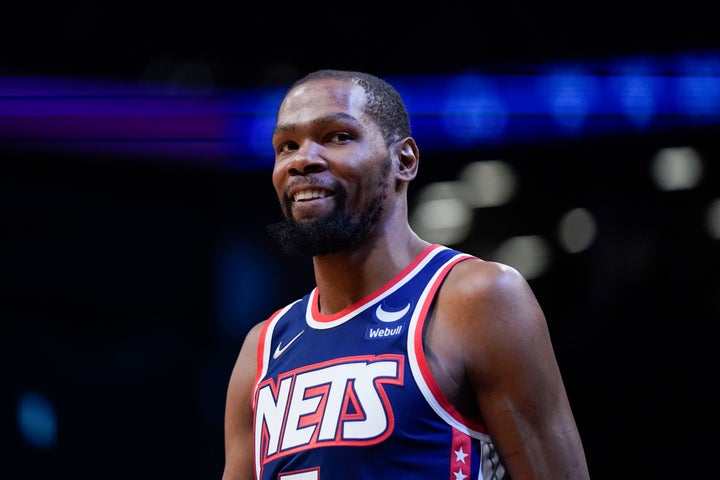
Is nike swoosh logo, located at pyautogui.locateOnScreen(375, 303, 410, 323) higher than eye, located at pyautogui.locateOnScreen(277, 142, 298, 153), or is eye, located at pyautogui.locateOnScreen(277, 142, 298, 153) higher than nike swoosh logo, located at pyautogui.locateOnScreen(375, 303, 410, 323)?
eye, located at pyautogui.locateOnScreen(277, 142, 298, 153)

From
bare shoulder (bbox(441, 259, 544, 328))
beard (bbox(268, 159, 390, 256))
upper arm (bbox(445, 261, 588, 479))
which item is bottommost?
upper arm (bbox(445, 261, 588, 479))

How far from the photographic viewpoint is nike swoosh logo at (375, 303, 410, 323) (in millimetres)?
1886

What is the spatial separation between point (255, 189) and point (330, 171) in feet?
10.4

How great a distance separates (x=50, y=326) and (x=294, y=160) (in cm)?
344

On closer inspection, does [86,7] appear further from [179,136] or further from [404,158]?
[404,158]

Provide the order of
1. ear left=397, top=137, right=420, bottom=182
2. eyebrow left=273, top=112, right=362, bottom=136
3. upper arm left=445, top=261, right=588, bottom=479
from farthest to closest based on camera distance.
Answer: ear left=397, top=137, right=420, bottom=182 → eyebrow left=273, top=112, right=362, bottom=136 → upper arm left=445, top=261, right=588, bottom=479

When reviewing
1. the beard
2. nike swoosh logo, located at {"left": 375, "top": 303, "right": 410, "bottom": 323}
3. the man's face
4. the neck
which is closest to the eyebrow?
the man's face

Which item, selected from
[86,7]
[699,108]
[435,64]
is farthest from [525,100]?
[86,7]

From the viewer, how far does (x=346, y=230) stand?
1984 mm

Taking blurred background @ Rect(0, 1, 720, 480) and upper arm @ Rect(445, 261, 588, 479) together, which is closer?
upper arm @ Rect(445, 261, 588, 479)

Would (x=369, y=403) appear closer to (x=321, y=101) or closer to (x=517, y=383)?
(x=517, y=383)

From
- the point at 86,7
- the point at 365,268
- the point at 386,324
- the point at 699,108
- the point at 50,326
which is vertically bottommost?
the point at 386,324

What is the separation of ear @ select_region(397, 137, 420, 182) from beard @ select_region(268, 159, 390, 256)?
75 millimetres

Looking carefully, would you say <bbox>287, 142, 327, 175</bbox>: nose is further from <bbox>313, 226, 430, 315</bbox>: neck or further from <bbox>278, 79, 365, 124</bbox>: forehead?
<bbox>313, 226, 430, 315</bbox>: neck
